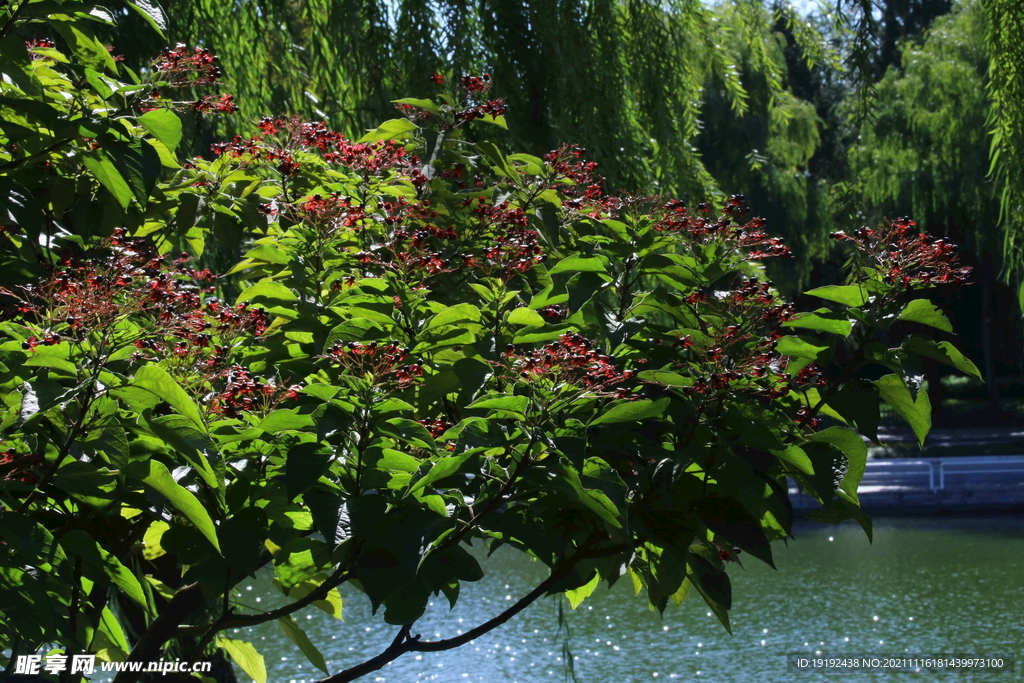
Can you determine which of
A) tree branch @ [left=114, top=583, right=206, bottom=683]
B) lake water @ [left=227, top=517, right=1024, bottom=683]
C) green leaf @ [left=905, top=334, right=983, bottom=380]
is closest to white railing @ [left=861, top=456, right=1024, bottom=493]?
lake water @ [left=227, top=517, right=1024, bottom=683]

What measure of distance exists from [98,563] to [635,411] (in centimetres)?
92

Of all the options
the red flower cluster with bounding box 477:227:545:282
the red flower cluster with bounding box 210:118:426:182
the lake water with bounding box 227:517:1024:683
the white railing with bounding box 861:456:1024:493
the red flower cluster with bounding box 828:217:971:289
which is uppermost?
the red flower cluster with bounding box 210:118:426:182

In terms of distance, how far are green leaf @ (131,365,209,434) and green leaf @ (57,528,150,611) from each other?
362mm

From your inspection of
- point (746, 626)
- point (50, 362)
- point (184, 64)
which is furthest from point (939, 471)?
point (50, 362)

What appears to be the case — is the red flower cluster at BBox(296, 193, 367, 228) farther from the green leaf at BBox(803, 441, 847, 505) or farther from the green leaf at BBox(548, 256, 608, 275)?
the green leaf at BBox(803, 441, 847, 505)

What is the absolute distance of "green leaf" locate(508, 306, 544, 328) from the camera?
1.78 metres

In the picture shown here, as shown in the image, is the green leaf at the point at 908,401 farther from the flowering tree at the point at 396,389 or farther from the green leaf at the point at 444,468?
the green leaf at the point at 444,468

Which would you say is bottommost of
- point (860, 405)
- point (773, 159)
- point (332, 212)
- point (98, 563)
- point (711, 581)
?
point (711, 581)

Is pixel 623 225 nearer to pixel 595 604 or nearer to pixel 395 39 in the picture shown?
pixel 395 39

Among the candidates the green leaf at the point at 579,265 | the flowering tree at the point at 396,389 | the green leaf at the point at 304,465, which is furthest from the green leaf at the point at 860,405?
the green leaf at the point at 304,465

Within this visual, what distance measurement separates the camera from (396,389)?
175 centimetres

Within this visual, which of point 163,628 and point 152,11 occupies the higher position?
point 152,11

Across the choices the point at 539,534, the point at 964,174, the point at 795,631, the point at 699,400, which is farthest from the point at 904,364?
the point at 964,174

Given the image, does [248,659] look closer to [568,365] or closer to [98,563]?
[98,563]
